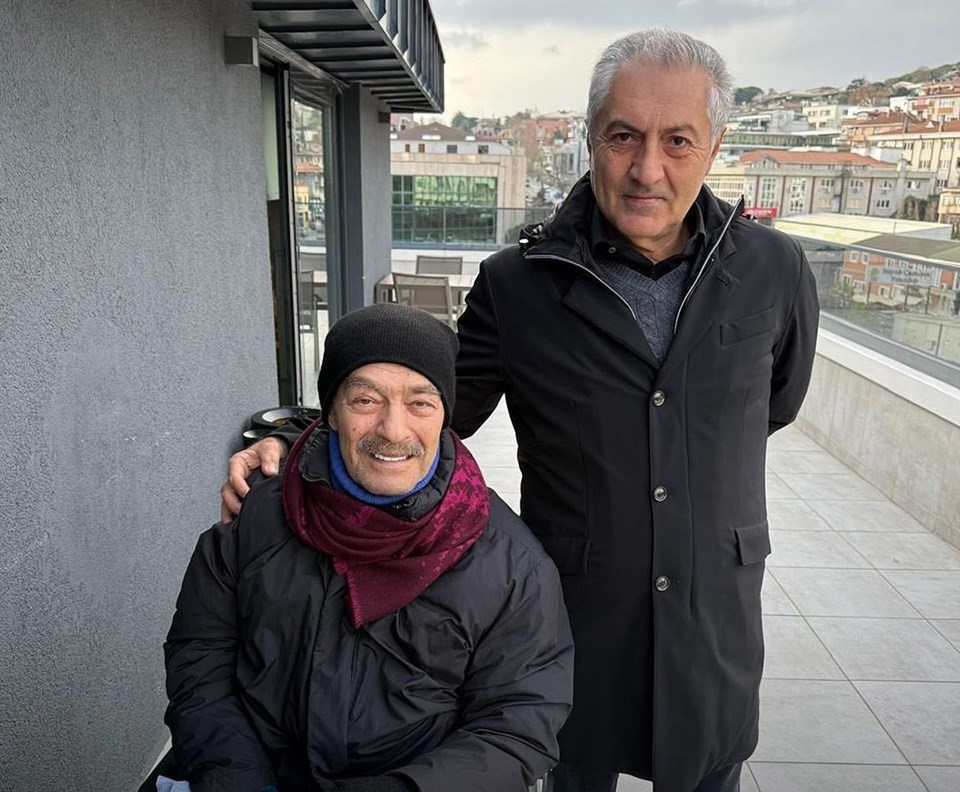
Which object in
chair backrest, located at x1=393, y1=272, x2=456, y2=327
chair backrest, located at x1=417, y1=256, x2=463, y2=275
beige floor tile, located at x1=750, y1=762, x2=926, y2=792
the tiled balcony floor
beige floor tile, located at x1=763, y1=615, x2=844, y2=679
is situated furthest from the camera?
chair backrest, located at x1=417, y1=256, x2=463, y2=275

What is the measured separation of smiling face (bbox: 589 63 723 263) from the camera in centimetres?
137

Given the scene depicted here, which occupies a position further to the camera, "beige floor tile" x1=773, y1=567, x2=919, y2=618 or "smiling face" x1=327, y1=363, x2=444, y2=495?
"beige floor tile" x1=773, y1=567, x2=919, y2=618

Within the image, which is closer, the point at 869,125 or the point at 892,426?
the point at 892,426

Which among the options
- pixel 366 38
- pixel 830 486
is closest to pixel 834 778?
pixel 830 486

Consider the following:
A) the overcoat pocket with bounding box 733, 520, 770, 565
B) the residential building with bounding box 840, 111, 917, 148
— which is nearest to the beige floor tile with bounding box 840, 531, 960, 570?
the overcoat pocket with bounding box 733, 520, 770, 565

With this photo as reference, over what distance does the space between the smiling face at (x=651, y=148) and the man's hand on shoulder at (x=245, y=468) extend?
752mm

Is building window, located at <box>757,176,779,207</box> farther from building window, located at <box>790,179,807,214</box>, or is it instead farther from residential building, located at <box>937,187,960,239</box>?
residential building, located at <box>937,187,960,239</box>

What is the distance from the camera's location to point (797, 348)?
5.52 feet

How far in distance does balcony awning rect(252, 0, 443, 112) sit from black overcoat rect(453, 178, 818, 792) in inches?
92.7

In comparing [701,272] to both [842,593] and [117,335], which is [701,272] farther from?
[842,593]

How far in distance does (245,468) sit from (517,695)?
633 millimetres

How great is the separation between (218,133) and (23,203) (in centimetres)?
163

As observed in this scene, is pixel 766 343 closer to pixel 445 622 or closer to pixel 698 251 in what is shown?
pixel 698 251

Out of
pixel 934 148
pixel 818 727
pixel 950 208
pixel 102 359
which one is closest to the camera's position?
pixel 102 359
